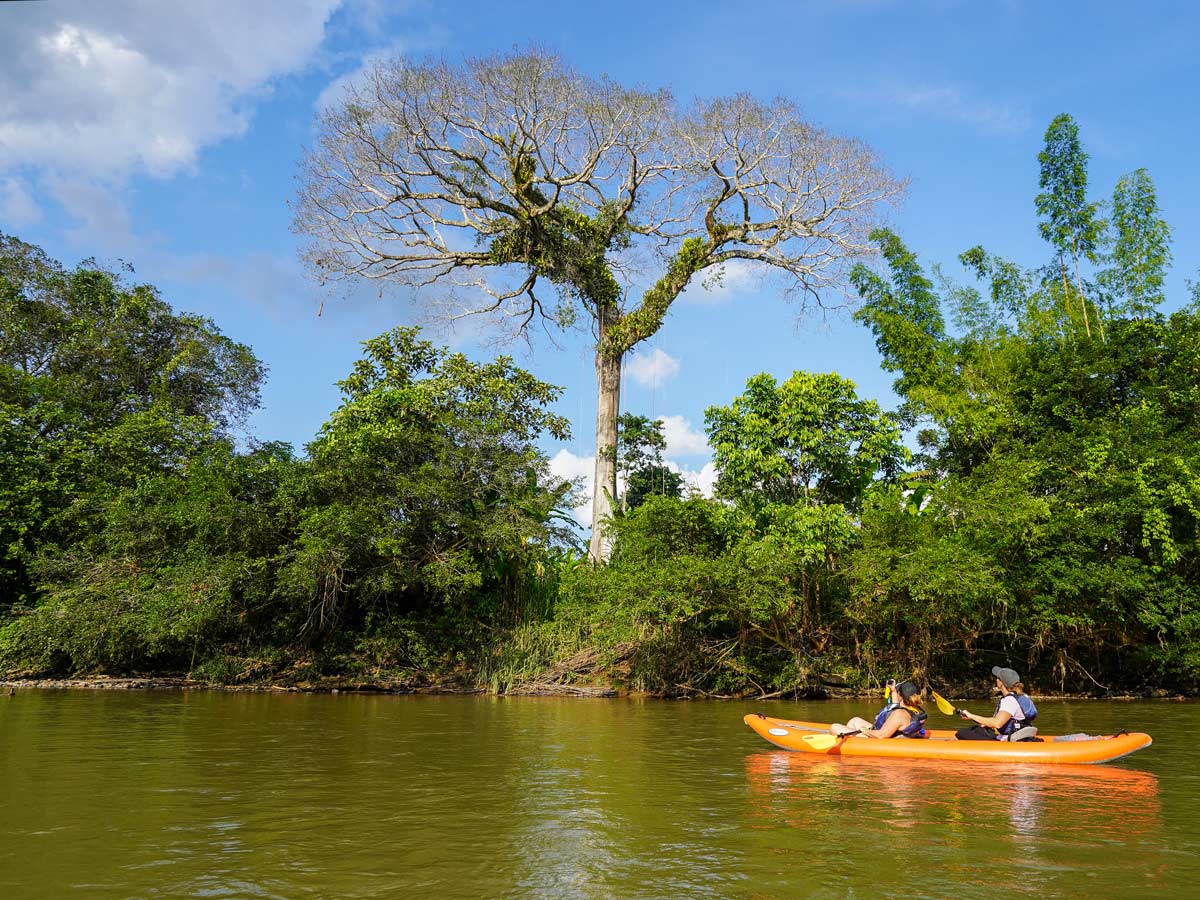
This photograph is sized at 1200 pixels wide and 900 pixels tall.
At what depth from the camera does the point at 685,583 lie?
14.6 m

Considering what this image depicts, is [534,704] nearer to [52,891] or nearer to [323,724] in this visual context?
[323,724]

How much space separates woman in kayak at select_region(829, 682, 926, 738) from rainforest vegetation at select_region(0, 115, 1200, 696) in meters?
5.08

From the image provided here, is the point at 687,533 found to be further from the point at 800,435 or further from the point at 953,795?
the point at 953,795

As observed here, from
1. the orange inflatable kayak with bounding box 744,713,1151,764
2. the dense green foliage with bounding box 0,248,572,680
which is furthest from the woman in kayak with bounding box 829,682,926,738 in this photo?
the dense green foliage with bounding box 0,248,572,680

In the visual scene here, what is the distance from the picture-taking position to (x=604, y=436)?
20.7 metres

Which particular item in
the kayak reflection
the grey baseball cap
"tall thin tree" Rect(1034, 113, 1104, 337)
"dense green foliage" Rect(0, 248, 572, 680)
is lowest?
the kayak reflection

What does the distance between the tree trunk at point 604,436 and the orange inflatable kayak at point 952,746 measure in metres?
10.2

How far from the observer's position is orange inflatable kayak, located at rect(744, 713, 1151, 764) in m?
8.14

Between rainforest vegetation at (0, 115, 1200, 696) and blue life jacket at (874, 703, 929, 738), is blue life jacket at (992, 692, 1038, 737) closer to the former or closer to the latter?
blue life jacket at (874, 703, 929, 738)

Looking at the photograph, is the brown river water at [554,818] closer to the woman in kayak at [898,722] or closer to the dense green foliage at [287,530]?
the woman in kayak at [898,722]

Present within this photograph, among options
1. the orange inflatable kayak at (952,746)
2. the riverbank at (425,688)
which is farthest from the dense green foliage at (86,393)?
the orange inflatable kayak at (952,746)

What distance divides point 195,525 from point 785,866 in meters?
14.4

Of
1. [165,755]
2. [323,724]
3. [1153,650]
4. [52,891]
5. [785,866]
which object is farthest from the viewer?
[1153,650]

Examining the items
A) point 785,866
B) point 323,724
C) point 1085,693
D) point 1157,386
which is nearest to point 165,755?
point 323,724
